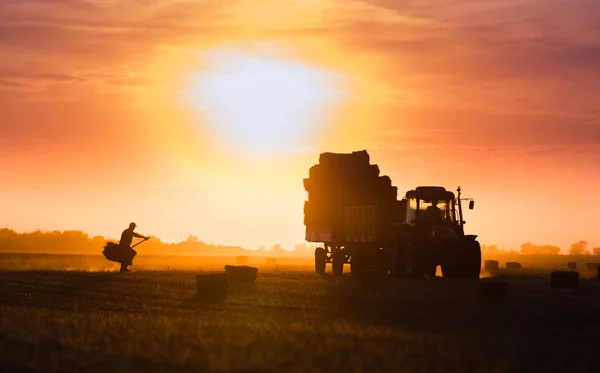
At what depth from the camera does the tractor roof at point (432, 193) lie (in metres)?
38.2

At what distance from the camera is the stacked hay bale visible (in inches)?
1720

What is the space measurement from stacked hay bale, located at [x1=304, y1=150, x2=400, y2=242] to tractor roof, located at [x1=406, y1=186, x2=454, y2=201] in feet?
14.6

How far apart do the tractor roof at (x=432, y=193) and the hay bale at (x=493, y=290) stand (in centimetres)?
1094

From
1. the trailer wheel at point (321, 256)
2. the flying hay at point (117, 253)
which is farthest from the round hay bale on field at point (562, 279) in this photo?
the flying hay at point (117, 253)

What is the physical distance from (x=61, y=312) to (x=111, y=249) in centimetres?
2143

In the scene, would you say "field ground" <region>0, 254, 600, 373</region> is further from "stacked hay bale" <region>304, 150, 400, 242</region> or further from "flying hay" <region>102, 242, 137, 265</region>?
"stacked hay bale" <region>304, 150, 400, 242</region>

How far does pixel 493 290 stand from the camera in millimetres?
27234

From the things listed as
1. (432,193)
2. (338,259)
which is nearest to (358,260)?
(338,259)

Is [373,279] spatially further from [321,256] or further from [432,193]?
[321,256]

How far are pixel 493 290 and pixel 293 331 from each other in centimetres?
1068

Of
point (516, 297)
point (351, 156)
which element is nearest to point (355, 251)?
point (351, 156)

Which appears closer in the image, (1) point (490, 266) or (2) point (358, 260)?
(2) point (358, 260)

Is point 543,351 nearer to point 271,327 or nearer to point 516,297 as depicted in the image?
point 271,327

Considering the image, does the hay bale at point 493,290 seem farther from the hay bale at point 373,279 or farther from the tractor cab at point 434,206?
the tractor cab at point 434,206
